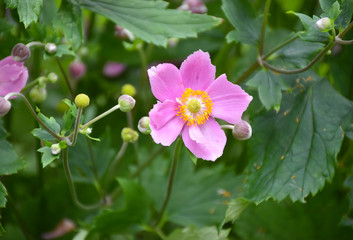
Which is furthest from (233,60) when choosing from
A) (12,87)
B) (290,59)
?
(12,87)

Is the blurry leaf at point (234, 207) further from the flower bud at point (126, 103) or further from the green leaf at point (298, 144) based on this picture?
the flower bud at point (126, 103)

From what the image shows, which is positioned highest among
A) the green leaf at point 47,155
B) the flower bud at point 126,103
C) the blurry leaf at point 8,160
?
the flower bud at point 126,103

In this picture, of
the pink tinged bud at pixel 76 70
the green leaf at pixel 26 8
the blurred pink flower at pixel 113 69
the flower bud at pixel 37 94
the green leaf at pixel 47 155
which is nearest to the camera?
the green leaf at pixel 47 155

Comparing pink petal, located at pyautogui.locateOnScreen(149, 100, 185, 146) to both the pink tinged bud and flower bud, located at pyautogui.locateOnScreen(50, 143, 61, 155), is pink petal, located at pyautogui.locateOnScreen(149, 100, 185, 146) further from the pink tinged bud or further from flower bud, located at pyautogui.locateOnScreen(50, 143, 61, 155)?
the pink tinged bud

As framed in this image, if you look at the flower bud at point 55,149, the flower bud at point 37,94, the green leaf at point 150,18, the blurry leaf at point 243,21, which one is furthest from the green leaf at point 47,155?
the blurry leaf at point 243,21

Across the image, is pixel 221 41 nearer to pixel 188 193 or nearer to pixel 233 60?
pixel 233 60

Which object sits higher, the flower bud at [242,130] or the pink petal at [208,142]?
the flower bud at [242,130]

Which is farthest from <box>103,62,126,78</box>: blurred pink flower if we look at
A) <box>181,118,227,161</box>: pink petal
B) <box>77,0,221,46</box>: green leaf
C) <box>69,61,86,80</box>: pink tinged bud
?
<box>181,118,227,161</box>: pink petal
